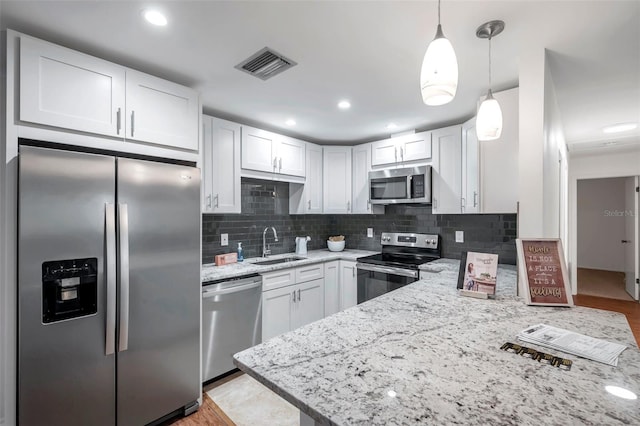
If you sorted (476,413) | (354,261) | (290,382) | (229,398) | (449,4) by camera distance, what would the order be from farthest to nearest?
1. (354,261)
2. (229,398)
3. (449,4)
4. (290,382)
5. (476,413)

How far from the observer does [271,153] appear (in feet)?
10.4

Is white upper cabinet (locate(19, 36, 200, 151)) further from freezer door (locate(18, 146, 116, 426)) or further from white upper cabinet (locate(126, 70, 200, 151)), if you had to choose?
freezer door (locate(18, 146, 116, 426))

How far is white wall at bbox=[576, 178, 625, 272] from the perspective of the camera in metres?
6.46

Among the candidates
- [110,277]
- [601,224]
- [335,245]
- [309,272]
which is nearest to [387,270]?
[309,272]

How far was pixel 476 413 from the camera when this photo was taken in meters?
0.70

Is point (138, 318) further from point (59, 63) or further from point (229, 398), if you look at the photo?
point (59, 63)

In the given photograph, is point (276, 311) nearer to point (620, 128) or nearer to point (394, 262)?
point (394, 262)

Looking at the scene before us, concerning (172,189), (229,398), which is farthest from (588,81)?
(229,398)

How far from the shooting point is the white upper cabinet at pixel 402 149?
10.3ft

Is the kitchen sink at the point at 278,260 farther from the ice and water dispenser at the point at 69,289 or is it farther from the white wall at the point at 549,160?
the white wall at the point at 549,160

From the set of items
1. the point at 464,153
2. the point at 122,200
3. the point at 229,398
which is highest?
the point at 464,153

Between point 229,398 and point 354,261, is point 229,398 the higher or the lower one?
the lower one

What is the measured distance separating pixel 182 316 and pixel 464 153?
9.29 ft

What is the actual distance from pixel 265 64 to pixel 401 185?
199cm
